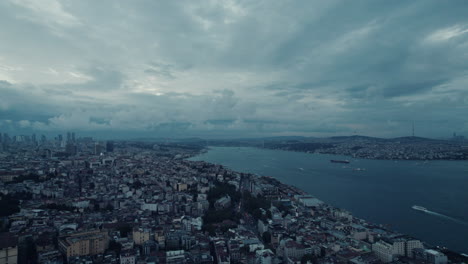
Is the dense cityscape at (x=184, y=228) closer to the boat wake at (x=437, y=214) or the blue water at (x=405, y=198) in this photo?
the blue water at (x=405, y=198)

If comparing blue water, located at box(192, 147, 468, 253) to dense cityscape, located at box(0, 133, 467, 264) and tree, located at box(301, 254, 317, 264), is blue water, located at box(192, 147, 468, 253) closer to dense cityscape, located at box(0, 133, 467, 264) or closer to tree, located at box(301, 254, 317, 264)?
dense cityscape, located at box(0, 133, 467, 264)

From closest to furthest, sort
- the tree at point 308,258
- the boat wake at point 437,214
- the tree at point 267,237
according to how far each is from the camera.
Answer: the tree at point 308,258 < the tree at point 267,237 < the boat wake at point 437,214

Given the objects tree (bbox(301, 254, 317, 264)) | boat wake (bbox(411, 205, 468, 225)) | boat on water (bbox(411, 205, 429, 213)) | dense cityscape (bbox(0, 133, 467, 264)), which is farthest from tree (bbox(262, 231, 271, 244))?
boat on water (bbox(411, 205, 429, 213))

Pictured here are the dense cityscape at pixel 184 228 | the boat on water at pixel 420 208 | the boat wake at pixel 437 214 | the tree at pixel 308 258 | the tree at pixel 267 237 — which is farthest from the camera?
the boat on water at pixel 420 208

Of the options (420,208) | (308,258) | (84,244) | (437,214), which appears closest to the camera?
(308,258)

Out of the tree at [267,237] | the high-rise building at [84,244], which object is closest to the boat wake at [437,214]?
the tree at [267,237]

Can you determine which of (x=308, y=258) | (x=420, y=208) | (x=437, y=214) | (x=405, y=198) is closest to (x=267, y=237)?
(x=308, y=258)

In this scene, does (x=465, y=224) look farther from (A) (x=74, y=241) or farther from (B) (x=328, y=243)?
(A) (x=74, y=241)

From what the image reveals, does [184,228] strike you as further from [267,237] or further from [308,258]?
[308,258]

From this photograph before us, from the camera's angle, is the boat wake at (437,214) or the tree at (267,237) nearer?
the tree at (267,237)
